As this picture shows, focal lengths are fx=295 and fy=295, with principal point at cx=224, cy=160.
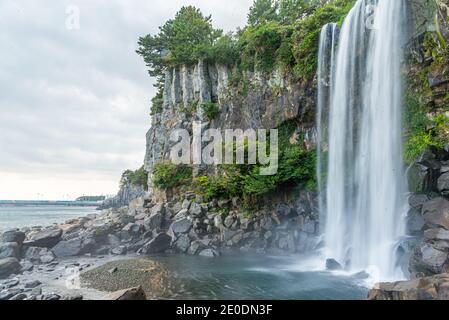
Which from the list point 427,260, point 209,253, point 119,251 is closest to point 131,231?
point 119,251

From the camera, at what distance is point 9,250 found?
51.0 feet

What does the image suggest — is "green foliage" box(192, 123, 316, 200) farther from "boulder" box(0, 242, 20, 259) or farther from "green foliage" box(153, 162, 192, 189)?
"boulder" box(0, 242, 20, 259)

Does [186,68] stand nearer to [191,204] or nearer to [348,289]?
[191,204]

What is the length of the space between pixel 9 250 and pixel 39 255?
142 centimetres

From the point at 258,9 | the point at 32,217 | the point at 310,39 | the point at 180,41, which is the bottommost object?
the point at 32,217

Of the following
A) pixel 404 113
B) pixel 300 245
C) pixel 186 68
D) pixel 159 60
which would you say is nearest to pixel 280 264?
pixel 300 245

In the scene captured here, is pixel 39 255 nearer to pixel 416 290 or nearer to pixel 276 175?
pixel 276 175

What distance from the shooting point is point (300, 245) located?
16.0 m

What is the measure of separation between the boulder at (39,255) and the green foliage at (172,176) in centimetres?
934

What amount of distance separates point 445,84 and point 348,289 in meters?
9.43

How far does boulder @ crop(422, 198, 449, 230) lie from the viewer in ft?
30.7

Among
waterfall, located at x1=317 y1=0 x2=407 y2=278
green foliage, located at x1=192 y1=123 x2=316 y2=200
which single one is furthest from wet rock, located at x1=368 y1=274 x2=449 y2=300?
green foliage, located at x1=192 y1=123 x2=316 y2=200

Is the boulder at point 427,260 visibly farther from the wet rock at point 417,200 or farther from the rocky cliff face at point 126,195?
the rocky cliff face at point 126,195

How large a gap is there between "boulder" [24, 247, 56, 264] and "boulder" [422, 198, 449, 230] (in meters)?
17.1
